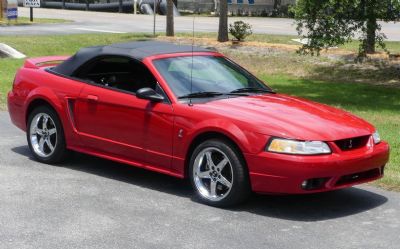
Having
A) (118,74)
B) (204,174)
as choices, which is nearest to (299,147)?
(204,174)

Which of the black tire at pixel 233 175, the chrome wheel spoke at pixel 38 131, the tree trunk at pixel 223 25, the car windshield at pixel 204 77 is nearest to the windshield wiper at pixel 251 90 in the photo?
the car windshield at pixel 204 77

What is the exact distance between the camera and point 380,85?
1748 centimetres

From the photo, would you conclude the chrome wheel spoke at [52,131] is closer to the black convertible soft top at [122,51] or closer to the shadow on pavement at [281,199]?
the shadow on pavement at [281,199]

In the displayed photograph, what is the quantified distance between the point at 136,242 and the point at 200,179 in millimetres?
1358

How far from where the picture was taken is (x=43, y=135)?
26.9 ft

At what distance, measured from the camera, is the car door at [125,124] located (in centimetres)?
696

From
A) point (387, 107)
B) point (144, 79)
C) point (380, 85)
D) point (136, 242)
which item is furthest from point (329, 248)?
point (380, 85)

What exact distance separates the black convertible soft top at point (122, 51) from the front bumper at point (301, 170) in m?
1.92

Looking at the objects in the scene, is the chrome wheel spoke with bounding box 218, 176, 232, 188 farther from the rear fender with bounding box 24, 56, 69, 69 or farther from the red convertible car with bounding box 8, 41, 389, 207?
the rear fender with bounding box 24, 56, 69, 69

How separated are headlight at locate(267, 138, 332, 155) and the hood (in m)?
0.05

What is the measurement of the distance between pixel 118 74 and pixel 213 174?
183cm

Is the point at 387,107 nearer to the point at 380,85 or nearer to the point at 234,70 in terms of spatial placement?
the point at 380,85

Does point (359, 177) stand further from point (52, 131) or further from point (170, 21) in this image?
point (170, 21)

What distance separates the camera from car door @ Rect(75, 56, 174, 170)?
22.8ft
